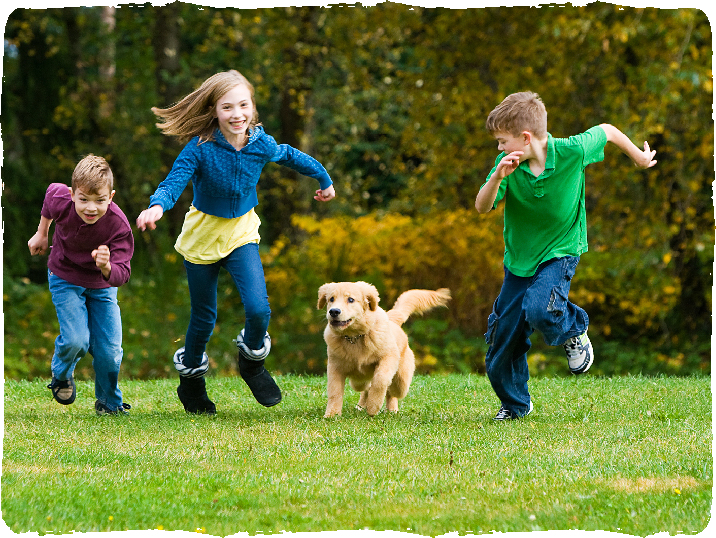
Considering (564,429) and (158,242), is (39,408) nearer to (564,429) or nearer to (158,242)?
(564,429)

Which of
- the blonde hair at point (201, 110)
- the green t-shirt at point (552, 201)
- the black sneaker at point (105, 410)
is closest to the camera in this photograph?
the green t-shirt at point (552, 201)

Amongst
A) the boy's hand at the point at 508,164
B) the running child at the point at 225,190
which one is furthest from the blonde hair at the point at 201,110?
the boy's hand at the point at 508,164

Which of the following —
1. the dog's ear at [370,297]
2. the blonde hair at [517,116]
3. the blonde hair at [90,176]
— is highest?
the blonde hair at [517,116]

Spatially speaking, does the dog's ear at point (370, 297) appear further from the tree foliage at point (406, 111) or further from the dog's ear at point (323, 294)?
the tree foliage at point (406, 111)

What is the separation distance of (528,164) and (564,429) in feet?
5.16

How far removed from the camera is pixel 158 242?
13.0 metres

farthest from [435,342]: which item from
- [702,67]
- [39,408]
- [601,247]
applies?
[39,408]

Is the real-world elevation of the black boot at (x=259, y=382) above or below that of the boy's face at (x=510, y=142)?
below

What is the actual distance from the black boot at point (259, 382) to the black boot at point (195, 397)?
37 cm

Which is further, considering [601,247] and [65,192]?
[601,247]

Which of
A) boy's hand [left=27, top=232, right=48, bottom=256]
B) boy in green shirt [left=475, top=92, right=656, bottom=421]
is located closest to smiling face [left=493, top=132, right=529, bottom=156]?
boy in green shirt [left=475, top=92, right=656, bottom=421]

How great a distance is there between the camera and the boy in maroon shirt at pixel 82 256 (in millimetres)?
5137

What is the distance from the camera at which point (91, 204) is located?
5.14m

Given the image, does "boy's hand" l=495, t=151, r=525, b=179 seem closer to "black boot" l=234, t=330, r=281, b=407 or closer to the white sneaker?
the white sneaker
